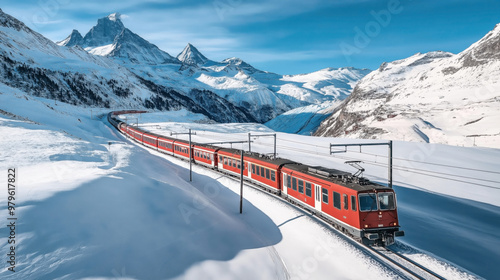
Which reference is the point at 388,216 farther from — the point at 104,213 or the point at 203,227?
the point at 104,213

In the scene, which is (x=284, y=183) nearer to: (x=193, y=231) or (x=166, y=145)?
(x=193, y=231)

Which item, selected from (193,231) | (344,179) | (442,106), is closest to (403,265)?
(344,179)

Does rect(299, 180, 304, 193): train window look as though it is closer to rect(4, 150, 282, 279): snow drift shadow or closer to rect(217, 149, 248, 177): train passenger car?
rect(4, 150, 282, 279): snow drift shadow

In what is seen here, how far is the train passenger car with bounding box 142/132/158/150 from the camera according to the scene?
5066cm

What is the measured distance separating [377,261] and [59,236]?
13694 millimetres

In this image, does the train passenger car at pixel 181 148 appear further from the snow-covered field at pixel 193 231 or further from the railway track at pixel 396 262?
the railway track at pixel 396 262

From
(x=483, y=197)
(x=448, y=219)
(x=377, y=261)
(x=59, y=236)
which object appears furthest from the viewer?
(x=483, y=197)

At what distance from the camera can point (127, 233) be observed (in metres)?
12.8

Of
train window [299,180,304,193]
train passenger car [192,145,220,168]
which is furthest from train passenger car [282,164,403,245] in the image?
train passenger car [192,145,220,168]

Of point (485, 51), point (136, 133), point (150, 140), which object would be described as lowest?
point (150, 140)

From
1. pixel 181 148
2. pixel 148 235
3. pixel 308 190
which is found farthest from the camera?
pixel 181 148

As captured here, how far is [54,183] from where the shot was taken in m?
15.0

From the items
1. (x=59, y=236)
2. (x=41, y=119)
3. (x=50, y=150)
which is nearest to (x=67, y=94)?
(x=41, y=119)

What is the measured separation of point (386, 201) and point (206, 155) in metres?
23.9
